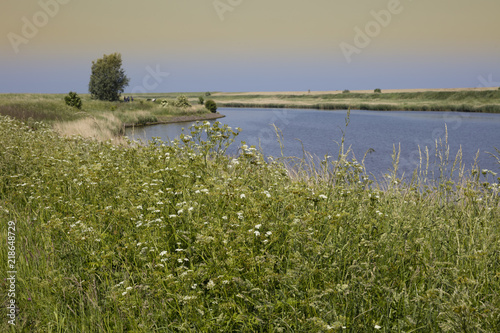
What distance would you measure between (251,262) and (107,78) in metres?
60.2

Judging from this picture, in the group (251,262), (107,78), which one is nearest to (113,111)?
(107,78)

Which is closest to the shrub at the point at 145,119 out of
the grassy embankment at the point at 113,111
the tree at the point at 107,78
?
the grassy embankment at the point at 113,111

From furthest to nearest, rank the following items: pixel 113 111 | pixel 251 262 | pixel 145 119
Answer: pixel 113 111 → pixel 145 119 → pixel 251 262

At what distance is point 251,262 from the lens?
282 centimetres

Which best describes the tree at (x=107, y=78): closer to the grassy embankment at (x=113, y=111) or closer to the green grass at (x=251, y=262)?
the grassy embankment at (x=113, y=111)

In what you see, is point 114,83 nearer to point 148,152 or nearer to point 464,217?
point 148,152

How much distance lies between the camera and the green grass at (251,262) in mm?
2613

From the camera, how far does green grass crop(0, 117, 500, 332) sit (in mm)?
2613

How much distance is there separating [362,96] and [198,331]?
8588 cm

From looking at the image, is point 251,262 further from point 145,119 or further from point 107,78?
point 107,78

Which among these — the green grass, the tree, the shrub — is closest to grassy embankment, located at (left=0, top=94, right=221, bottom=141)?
the shrub

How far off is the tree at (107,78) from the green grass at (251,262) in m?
56.2

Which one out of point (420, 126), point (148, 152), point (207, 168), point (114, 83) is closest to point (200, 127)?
point (207, 168)

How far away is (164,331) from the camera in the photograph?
2.82m
